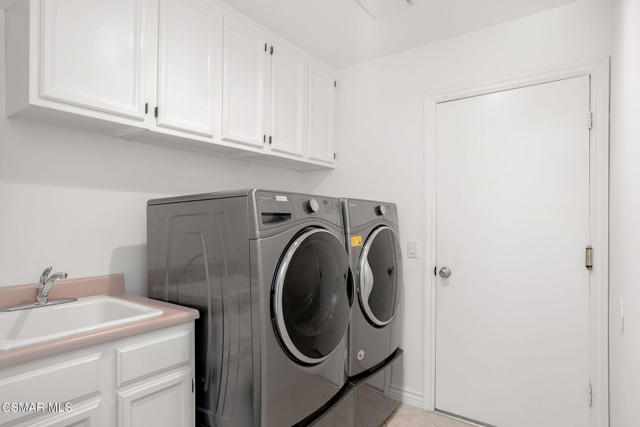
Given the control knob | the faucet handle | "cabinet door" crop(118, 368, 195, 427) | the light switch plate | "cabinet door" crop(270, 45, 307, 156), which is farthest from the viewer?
the light switch plate

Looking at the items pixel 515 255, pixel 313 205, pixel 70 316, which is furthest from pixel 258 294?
pixel 515 255

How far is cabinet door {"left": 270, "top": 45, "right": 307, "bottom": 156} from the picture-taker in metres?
2.32

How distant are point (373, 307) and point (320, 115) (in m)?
1.50

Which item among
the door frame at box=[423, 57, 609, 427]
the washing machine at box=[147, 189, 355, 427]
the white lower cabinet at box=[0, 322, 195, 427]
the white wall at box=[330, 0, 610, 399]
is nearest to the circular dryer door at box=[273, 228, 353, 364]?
the washing machine at box=[147, 189, 355, 427]

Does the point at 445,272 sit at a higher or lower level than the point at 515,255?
lower

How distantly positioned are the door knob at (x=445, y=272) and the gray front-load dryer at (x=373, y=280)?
275 millimetres

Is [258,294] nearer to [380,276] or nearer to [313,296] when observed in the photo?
[313,296]

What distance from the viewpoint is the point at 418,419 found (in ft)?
7.47

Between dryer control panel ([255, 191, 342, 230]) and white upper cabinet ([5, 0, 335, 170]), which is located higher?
white upper cabinet ([5, 0, 335, 170])

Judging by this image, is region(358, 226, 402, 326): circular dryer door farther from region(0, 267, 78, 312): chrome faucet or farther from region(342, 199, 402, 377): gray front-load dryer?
region(0, 267, 78, 312): chrome faucet

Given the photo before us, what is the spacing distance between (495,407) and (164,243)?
217 centimetres

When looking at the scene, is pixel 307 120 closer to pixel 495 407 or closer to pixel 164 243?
pixel 164 243

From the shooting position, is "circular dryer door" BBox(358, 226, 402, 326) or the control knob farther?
"circular dryer door" BBox(358, 226, 402, 326)

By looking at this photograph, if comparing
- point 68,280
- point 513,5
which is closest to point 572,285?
point 513,5
